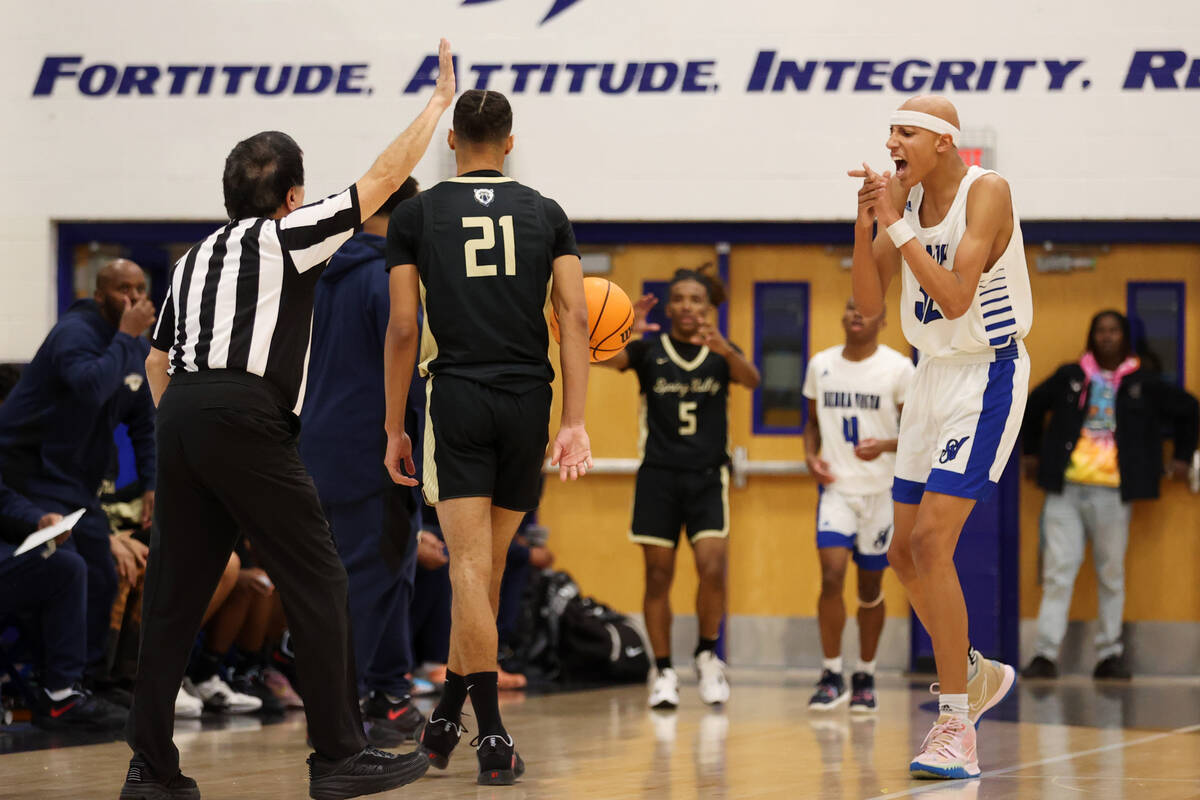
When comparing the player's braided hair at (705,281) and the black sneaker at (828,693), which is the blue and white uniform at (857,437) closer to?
the black sneaker at (828,693)

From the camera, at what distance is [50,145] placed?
33.9 ft

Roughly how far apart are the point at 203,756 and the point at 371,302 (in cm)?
179

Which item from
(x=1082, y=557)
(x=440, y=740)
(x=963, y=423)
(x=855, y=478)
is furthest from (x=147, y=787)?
(x=1082, y=557)

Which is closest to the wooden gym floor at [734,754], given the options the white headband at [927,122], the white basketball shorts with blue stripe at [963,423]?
the white basketball shorts with blue stripe at [963,423]

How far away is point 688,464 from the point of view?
7.91 meters

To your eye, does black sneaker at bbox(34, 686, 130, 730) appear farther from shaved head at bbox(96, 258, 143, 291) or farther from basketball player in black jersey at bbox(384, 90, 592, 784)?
basketball player in black jersey at bbox(384, 90, 592, 784)

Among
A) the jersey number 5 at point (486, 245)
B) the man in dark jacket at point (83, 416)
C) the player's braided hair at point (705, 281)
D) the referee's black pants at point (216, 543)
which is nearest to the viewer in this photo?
the referee's black pants at point (216, 543)

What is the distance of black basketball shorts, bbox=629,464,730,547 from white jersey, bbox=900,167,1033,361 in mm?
2631

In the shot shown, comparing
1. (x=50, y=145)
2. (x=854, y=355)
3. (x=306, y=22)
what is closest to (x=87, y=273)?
(x=50, y=145)

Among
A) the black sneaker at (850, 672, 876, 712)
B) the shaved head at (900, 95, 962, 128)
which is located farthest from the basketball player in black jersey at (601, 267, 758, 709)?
the shaved head at (900, 95, 962, 128)

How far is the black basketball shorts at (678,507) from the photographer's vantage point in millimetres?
7848

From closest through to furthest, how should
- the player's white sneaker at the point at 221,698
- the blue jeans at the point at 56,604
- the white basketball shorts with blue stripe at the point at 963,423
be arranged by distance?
the white basketball shorts with blue stripe at the point at 963,423, the blue jeans at the point at 56,604, the player's white sneaker at the point at 221,698

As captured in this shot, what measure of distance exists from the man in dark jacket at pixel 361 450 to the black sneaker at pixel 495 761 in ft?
3.00

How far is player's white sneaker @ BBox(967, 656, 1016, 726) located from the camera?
544 centimetres
